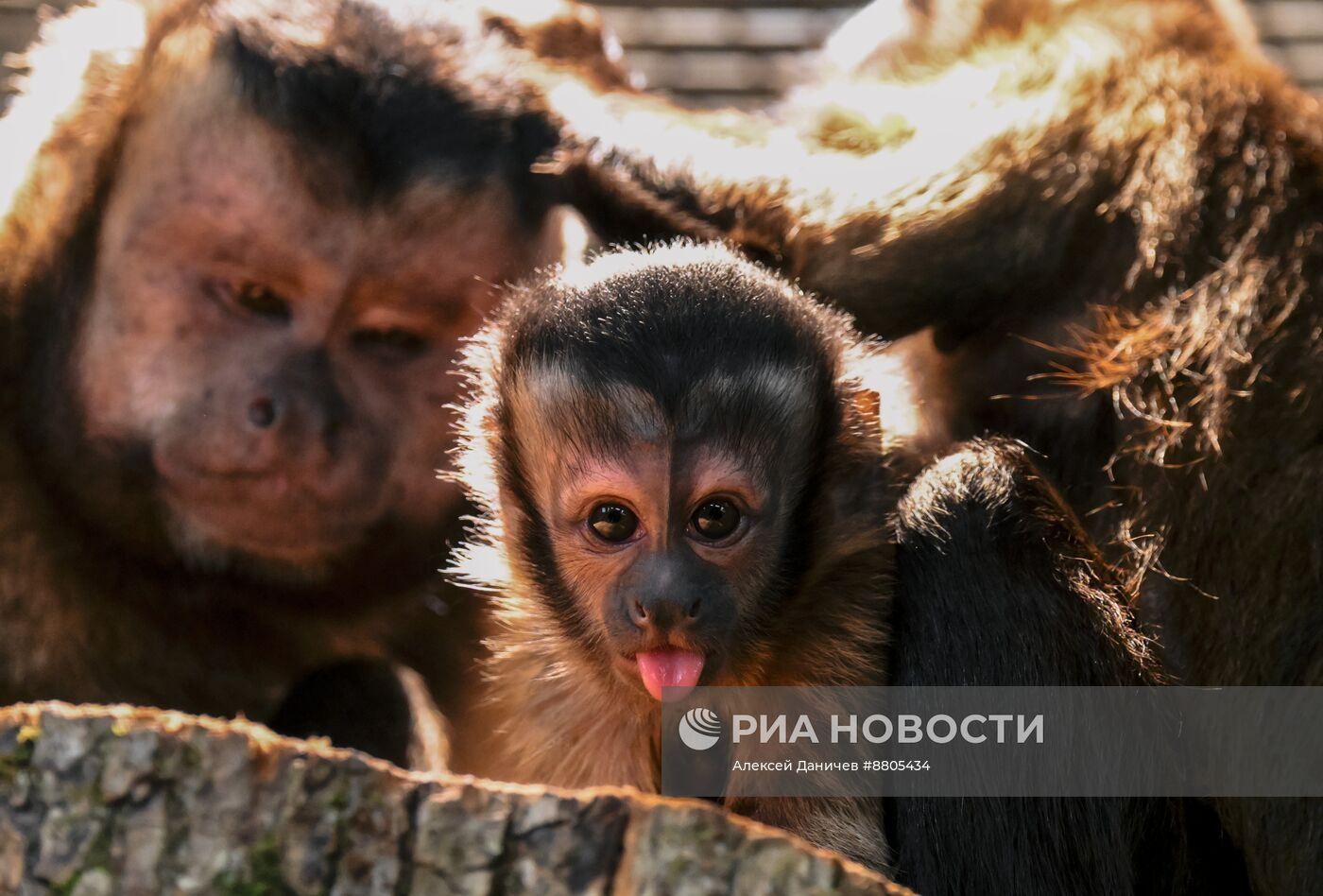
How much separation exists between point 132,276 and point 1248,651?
229 centimetres

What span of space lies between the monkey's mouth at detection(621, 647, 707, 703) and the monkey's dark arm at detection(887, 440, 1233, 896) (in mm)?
364

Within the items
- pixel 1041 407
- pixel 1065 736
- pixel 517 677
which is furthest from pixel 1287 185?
pixel 517 677

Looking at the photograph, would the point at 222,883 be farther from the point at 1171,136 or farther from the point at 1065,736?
the point at 1171,136

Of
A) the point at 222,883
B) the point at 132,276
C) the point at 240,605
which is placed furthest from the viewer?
the point at 240,605

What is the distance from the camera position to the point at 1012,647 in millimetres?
2729

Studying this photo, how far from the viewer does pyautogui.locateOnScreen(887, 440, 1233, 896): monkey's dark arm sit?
104 inches

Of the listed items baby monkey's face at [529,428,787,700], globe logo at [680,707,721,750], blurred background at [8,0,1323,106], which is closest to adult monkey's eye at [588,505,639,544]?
baby monkey's face at [529,428,787,700]

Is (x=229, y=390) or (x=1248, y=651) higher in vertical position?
(x=229, y=390)

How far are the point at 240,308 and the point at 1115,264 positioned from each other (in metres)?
1.77

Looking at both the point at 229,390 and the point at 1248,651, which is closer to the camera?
the point at 1248,651

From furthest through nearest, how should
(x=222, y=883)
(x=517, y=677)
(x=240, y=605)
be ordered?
(x=240, y=605), (x=517, y=677), (x=222, y=883)

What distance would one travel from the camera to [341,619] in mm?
3994

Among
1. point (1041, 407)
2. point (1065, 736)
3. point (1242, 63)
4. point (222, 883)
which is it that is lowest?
point (222, 883)

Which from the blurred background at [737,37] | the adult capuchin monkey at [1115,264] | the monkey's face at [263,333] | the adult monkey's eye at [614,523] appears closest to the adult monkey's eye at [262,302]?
the monkey's face at [263,333]
